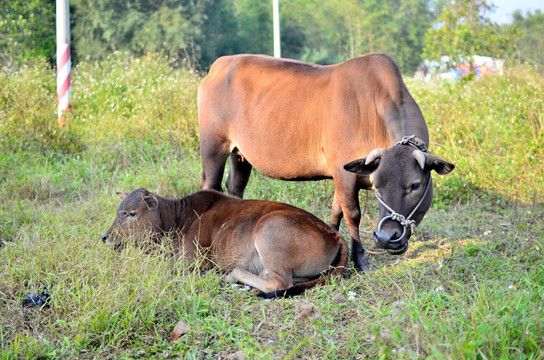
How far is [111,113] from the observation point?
1175cm

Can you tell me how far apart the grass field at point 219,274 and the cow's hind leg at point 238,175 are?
0.47 m

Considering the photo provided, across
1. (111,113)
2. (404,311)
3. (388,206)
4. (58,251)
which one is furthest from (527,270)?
(111,113)

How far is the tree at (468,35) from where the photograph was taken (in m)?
14.9

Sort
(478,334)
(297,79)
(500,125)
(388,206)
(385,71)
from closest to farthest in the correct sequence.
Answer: (478,334) < (388,206) < (385,71) < (297,79) < (500,125)

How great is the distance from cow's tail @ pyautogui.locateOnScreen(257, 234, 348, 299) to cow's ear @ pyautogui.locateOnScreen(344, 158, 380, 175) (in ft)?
2.06

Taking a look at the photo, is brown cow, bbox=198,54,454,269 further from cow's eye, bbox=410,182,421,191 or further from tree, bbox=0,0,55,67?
tree, bbox=0,0,55,67

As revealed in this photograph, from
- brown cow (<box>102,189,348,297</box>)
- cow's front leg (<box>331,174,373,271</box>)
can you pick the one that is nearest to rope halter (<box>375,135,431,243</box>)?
brown cow (<box>102,189,348,297</box>)

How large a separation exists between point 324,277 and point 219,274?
1.00 meters

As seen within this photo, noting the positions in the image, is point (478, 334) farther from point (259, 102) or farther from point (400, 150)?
point (259, 102)

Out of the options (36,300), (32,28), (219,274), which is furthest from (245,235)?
(32,28)

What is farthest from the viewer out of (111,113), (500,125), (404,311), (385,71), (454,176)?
(111,113)

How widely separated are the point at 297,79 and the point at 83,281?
3.29 metres

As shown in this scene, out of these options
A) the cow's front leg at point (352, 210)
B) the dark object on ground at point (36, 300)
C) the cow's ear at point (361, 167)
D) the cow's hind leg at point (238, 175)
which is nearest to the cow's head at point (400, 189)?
the cow's ear at point (361, 167)

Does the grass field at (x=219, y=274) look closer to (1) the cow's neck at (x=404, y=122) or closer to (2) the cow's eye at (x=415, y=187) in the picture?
(2) the cow's eye at (x=415, y=187)
